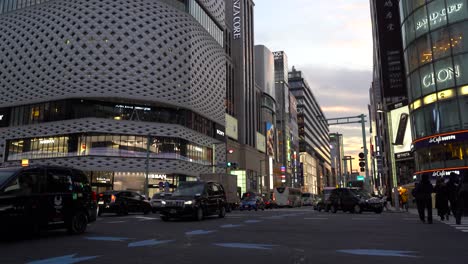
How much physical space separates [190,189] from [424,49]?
27.6 meters

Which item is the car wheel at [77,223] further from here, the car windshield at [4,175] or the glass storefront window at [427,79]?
the glass storefront window at [427,79]

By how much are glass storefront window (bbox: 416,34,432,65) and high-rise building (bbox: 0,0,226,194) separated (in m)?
31.6

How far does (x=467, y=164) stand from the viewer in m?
32.0

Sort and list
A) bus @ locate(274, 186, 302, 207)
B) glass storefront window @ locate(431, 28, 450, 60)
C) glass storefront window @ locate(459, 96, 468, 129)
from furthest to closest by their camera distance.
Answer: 1. bus @ locate(274, 186, 302, 207)
2. glass storefront window @ locate(431, 28, 450, 60)
3. glass storefront window @ locate(459, 96, 468, 129)

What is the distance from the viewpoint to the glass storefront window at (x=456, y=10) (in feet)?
109

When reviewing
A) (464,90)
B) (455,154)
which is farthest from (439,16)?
(455,154)

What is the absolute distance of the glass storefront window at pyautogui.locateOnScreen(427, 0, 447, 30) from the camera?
34.5 metres

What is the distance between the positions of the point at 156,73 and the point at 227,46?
3124 centimetres

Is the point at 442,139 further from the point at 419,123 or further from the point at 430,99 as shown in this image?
the point at 430,99

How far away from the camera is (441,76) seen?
34.3 m

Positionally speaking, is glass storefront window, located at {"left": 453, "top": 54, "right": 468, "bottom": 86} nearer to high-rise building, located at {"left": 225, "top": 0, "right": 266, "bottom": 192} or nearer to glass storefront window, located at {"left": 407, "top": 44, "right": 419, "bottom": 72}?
glass storefront window, located at {"left": 407, "top": 44, "right": 419, "bottom": 72}

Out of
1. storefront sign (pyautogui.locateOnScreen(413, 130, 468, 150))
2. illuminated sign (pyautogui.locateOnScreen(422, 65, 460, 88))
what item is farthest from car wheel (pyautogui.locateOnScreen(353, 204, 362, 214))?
illuminated sign (pyautogui.locateOnScreen(422, 65, 460, 88))

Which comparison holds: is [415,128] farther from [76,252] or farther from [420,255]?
[76,252]

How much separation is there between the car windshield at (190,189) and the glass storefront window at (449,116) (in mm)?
24226
